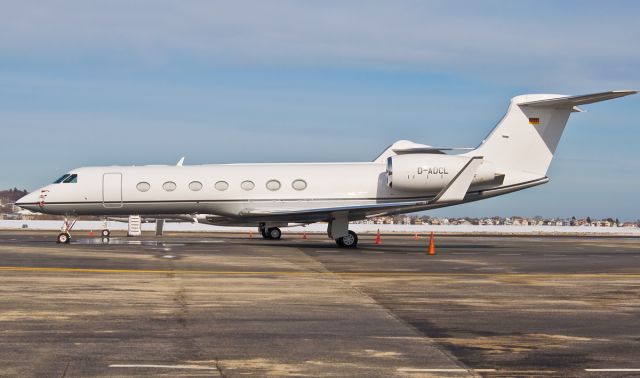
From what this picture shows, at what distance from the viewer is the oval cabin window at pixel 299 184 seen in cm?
3391

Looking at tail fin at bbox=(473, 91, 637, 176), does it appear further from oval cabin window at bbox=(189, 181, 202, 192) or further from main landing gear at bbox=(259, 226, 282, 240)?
main landing gear at bbox=(259, 226, 282, 240)

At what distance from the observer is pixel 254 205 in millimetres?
33906

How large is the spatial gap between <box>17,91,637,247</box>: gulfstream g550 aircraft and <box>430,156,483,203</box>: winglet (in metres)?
1.55

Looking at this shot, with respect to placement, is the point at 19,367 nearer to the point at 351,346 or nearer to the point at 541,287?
the point at 351,346

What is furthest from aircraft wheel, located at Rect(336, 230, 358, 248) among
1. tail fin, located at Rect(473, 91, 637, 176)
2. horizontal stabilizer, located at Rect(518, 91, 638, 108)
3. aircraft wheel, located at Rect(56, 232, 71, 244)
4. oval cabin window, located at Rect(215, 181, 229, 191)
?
aircraft wheel, located at Rect(56, 232, 71, 244)

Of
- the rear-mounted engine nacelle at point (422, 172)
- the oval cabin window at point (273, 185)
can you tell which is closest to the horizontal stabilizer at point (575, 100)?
the rear-mounted engine nacelle at point (422, 172)

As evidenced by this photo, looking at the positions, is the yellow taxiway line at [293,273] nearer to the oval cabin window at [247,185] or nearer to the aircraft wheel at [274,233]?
the oval cabin window at [247,185]

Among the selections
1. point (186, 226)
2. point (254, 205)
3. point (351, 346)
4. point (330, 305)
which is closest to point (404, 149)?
point (254, 205)

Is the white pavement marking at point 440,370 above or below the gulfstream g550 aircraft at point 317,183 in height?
below

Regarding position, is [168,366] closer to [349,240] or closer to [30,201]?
[349,240]

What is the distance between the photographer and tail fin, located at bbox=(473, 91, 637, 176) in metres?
34.5

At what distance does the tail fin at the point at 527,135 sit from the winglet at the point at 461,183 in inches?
169

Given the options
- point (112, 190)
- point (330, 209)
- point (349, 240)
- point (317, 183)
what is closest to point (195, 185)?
point (112, 190)

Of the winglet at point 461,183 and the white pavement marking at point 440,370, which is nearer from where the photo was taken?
the white pavement marking at point 440,370
